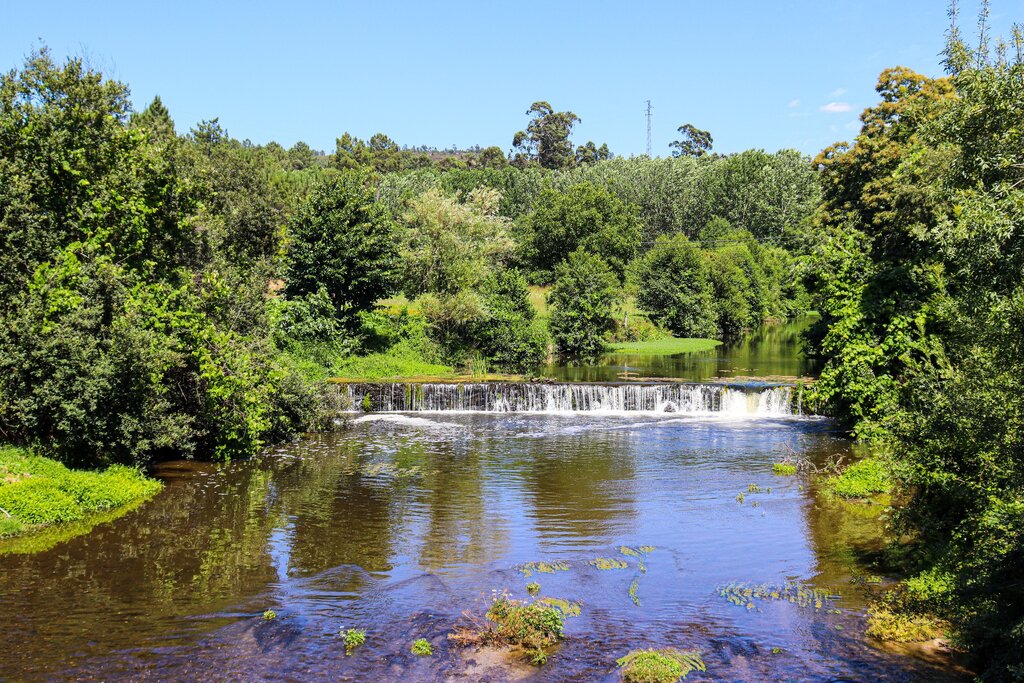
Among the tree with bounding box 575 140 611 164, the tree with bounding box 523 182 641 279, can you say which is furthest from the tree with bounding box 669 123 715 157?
the tree with bounding box 523 182 641 279

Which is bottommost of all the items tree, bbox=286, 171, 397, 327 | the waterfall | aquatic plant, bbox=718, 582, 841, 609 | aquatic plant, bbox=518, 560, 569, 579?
aquatic plant, bbox=718, 582, 841, 609

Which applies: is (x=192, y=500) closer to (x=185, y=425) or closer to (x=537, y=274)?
(x=185, y=425)

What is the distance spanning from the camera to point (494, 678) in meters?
10.7

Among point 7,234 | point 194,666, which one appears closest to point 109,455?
point 7,234

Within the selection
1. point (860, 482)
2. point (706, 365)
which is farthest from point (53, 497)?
point (706, 365)

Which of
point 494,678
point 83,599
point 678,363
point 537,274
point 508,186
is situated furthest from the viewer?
point 508,186

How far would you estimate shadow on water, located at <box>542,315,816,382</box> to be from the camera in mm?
41500

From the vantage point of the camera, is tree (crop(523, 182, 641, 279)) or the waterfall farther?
tree (crop(523, 182, 641, 279))

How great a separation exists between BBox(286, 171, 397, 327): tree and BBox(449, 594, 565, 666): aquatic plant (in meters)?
31.0

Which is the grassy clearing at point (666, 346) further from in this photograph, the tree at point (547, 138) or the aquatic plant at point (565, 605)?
the tree at point (547, 138)

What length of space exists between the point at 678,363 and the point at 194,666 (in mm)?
39976

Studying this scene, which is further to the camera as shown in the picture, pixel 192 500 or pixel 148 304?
pixel 148 304

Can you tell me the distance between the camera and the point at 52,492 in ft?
59.2

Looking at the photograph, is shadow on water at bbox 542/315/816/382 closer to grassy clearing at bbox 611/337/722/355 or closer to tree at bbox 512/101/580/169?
grassy clearing at bbox 611/337/722/355
